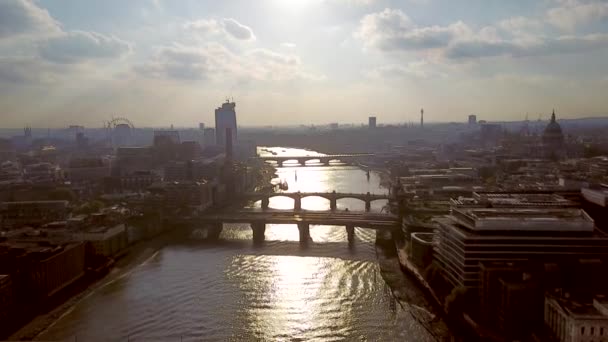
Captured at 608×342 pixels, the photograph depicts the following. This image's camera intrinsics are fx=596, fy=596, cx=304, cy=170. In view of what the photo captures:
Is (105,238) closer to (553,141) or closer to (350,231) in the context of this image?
(350,231)

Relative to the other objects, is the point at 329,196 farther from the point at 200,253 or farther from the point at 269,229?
the point at 200,253

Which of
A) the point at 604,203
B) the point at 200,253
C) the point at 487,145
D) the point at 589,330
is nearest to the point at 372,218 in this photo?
the point at 200,253

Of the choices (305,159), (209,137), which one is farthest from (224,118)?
(305,159)

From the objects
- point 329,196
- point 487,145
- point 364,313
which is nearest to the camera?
point 364,313

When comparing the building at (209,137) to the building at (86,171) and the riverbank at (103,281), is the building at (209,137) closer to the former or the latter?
the building at (86,171)

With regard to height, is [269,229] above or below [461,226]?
below

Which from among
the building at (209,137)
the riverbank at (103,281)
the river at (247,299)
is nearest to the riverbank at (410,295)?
the river at (247,299)

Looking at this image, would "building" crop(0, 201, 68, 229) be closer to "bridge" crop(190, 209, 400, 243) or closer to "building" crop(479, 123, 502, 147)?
"bridge" crop(190, 209, 400, 243)

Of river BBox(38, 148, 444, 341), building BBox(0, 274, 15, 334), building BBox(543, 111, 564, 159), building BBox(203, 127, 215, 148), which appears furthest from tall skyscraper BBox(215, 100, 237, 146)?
building BBox(0, 274, 15, 334)
